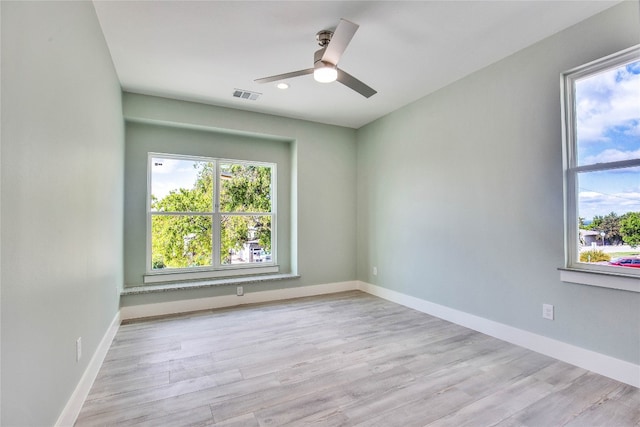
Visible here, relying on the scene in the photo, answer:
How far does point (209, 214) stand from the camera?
14.2ft

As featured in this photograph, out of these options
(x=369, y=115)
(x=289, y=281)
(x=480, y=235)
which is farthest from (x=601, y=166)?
(x=289, y=281)

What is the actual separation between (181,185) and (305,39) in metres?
2.63

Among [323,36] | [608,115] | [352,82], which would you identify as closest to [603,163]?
[608,115]

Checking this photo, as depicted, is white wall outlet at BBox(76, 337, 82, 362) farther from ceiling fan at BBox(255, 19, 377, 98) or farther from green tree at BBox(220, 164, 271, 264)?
green tree at BBox(220, 164, 271, 264)

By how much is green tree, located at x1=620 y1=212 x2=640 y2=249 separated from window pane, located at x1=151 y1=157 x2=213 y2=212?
436cm

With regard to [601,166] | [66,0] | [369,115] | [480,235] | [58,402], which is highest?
[369,115]

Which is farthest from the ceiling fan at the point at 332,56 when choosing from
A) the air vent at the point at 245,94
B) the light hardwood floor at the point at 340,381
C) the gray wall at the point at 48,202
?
the light hardwood floor at the point at 340,381

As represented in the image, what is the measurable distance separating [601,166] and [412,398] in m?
2.25

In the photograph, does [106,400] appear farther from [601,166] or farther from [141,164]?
[601,166]

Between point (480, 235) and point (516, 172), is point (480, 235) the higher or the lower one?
the lower one

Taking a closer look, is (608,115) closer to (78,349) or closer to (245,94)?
(245,94)

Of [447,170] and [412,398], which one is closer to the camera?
[412,398]

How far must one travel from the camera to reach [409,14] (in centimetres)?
233

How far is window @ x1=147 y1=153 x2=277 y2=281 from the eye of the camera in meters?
4.07
